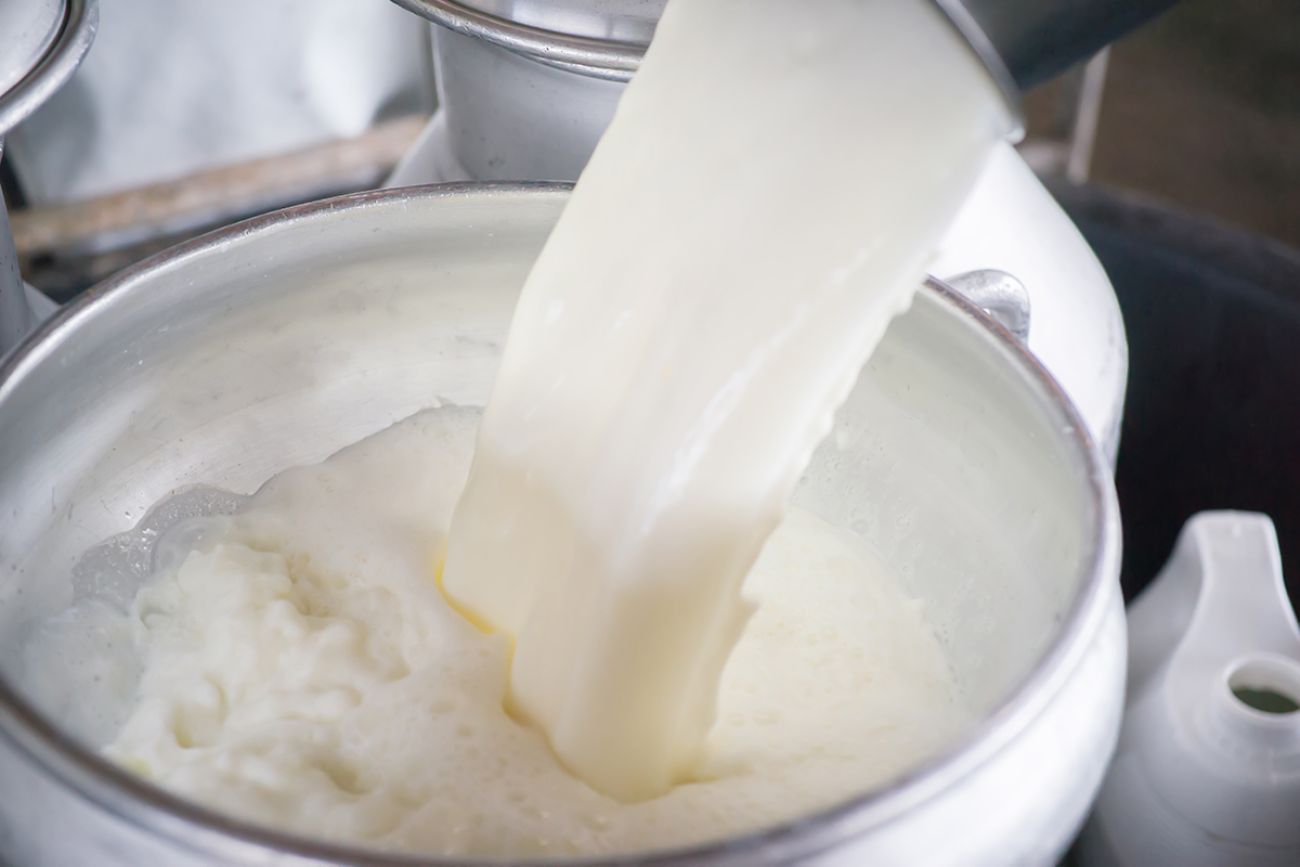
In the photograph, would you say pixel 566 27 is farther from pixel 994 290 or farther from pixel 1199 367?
pixel 1199 367

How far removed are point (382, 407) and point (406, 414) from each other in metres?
0.01

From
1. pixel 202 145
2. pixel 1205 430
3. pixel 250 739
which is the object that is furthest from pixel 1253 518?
pixel 202 145

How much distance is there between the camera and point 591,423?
1.61ft

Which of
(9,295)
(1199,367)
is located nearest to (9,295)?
(9,295)

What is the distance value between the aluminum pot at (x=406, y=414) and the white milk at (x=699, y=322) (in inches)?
3.3

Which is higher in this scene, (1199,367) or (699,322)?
(699,322)

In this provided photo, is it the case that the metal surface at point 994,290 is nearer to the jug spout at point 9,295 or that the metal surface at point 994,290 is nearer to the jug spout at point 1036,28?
the jug spout at point 1036,28

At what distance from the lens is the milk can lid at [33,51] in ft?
1.56

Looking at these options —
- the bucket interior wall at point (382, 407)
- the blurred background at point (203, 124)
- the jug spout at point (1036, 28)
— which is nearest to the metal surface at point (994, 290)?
the bucket interior wall at point (382, 407)

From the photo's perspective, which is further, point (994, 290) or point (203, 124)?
point (203, 124)

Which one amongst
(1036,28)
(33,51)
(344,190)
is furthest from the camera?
(344,190)

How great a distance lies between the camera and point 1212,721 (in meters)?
0.65

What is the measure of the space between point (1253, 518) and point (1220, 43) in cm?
161

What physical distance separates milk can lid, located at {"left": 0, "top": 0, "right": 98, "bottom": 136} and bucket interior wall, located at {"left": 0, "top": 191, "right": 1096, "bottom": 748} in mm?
70
